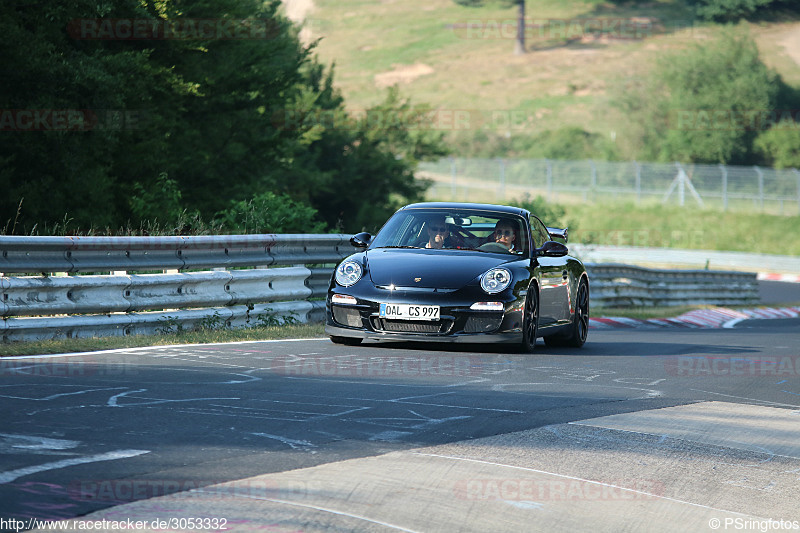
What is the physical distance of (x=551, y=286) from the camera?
41.1ft

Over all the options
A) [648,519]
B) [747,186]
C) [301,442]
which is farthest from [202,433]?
[747,186]

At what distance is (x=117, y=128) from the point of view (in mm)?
21203

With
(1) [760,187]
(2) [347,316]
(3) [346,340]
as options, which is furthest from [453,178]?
(2) [347,316]

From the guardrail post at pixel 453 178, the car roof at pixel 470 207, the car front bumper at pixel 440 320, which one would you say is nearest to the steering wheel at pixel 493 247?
the car roof at pixel 470 207

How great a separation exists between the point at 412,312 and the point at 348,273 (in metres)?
0.88

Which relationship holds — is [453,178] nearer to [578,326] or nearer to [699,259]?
[699,259]

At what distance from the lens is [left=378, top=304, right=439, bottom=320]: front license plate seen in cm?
1090

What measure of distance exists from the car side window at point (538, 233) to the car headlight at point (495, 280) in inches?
58.3

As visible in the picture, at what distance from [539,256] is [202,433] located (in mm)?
6667

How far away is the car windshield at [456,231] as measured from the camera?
12.3 metres

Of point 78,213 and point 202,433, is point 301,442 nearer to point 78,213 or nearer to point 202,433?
point 202,433

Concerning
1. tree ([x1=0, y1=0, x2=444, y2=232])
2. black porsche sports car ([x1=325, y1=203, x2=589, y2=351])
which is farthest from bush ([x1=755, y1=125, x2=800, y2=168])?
black porsche sports car ([x1=325, y1=203, x2=589, y2=351])

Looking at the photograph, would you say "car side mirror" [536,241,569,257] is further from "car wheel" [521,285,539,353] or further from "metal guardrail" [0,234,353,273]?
"metal guardrail" [0,234,353,273]

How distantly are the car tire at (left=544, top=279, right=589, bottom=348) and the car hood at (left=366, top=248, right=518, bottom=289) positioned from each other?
5.97 ft
